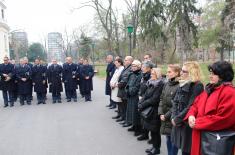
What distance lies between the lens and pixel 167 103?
5.41 meters

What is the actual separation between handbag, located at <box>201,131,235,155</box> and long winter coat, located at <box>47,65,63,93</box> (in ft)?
35.5

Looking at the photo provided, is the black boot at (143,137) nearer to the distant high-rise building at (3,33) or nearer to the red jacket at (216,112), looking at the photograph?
the red jacket at (216,112)

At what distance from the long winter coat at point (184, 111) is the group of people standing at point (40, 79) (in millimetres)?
9585

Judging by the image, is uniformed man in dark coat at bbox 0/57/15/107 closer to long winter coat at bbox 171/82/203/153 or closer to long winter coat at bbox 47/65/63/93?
long winter coat at bbox 47/65/63/93

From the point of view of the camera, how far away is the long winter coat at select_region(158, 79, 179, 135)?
5.29m

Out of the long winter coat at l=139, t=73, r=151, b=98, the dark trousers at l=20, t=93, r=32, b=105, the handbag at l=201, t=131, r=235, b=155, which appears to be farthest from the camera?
the dark trousers at l=20, t=93, r=32, b=105

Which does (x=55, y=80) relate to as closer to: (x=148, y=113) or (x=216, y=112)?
(x=148, y=113)

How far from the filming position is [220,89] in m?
3.89

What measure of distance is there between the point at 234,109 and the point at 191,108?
707mm

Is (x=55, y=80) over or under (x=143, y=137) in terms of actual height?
over

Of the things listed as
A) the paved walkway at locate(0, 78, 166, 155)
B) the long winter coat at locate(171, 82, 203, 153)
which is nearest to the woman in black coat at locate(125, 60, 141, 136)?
the paved walkway at locate(0, 78, 166, 155)

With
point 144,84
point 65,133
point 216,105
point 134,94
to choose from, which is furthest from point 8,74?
point 216,105

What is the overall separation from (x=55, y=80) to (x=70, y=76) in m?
0.66

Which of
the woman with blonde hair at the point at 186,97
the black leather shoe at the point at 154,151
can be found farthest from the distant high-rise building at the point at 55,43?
the woman with blonde hair at the point at 186,97
